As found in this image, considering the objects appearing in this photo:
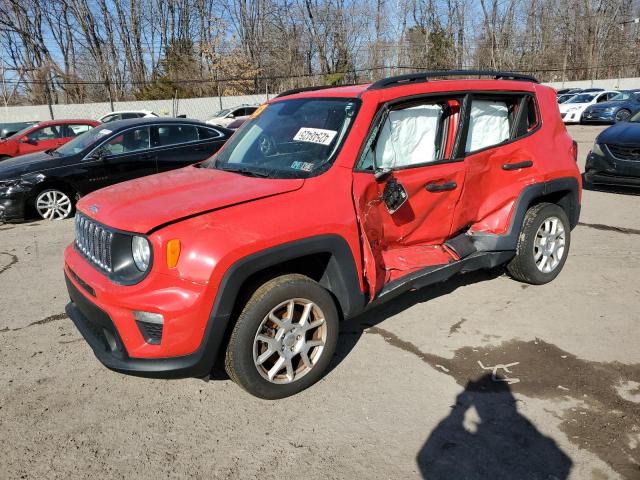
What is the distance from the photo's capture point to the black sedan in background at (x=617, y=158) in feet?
26.2

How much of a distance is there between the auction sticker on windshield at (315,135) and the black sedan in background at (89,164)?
17.0 ft

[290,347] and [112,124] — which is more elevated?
[112,124]

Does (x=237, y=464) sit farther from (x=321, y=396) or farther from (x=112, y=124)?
(x=112, y=124)

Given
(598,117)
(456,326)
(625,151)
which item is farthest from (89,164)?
(598,117)

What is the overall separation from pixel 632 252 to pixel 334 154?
4138 millimetres

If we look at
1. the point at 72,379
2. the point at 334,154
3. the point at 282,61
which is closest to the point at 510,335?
the point at 334,154

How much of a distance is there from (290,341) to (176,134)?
6.40 metres

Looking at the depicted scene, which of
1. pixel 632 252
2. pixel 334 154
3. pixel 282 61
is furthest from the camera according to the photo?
pixel 282 61

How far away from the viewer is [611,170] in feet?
27.1

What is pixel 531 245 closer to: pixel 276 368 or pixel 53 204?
pixel 276 368

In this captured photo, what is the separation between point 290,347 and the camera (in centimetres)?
304

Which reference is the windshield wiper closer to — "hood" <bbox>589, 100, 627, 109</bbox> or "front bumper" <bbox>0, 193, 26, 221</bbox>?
"front bumper" <bbox>0, 193, 26, 221</bbox>

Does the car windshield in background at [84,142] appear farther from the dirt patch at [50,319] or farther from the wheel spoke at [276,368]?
the wheel spoke at [276,368]

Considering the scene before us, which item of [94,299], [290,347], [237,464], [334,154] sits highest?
[334,154]
